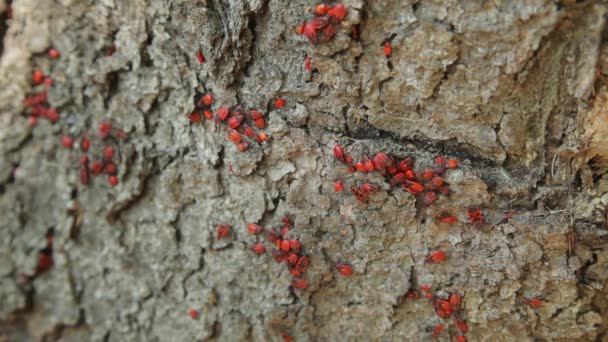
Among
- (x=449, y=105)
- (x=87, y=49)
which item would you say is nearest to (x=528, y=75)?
(x=449, y=105)

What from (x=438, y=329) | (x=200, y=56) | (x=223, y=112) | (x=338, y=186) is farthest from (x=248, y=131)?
(x=438, y=329)

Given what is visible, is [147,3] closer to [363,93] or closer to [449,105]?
[363,93]

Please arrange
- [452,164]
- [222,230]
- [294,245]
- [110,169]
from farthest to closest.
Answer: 1. [110,169]
2. [222,230]
3. [294,245]
4. [452,164]

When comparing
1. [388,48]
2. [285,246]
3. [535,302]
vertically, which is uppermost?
[388,48]

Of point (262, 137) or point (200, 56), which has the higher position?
point (200, 56)

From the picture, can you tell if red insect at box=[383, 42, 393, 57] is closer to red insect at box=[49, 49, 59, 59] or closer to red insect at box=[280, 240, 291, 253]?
red insect at box=[280, 240, 291, 253]

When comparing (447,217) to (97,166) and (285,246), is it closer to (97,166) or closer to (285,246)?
(285,246)

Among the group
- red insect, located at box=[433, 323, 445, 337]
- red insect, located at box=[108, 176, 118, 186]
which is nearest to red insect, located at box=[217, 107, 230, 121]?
red insect, located at box=[108, 176, 118, 186]
